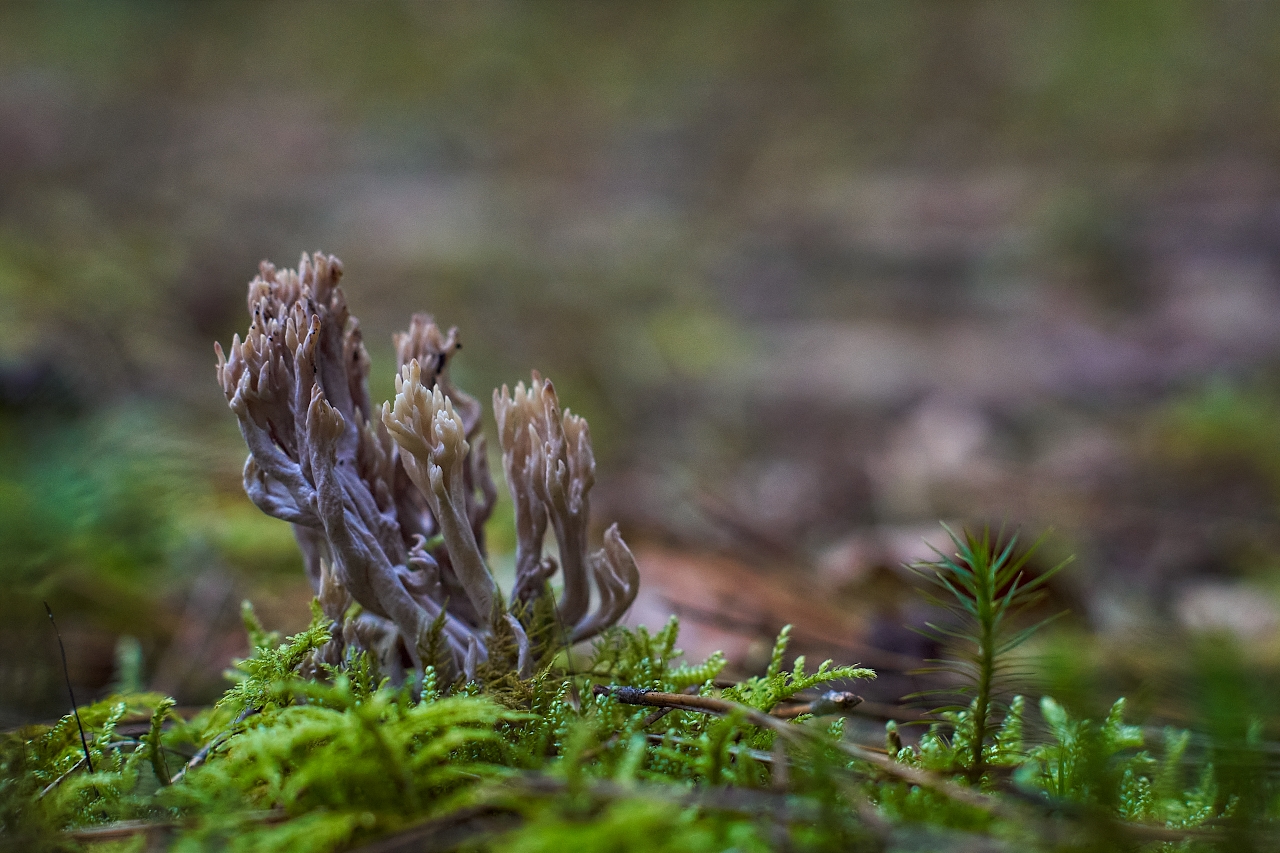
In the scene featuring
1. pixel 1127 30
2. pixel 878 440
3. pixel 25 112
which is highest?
pixel 1127 30

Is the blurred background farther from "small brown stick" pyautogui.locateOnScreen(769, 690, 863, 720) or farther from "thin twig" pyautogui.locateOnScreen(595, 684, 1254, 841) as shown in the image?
"small brown stick" pyautogui.locateOnScreen(769, 690, 863, 720)

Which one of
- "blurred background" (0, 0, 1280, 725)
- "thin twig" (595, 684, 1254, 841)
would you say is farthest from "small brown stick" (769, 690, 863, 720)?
"blurred background" (0, 0, 1280, 725)

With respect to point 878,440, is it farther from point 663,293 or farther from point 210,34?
point 210,34

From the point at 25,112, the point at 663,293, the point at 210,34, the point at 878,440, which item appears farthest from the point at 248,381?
the point at 210,34

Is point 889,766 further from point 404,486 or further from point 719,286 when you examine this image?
point 719,286

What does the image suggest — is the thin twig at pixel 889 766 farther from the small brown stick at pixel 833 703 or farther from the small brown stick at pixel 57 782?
the small brown stick at pixel 57 782

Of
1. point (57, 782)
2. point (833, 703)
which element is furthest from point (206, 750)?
point (833, 703)
